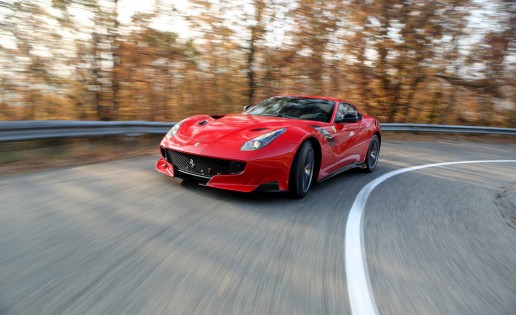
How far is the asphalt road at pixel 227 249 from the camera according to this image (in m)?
2.28

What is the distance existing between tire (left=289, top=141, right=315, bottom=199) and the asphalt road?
0.17 meters

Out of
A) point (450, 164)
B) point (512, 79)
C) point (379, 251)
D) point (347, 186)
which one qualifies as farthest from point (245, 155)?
point (512, 79)

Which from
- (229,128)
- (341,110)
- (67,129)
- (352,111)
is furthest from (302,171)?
(67,129)

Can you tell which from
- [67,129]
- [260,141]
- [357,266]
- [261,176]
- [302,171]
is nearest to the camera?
[357,266]

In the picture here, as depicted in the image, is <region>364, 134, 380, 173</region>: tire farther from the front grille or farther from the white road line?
the front grille

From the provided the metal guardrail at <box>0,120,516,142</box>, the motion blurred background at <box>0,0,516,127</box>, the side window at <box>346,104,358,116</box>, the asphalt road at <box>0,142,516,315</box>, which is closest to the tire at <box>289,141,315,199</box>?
the asphalt road at <box>0,142,516,315</box>

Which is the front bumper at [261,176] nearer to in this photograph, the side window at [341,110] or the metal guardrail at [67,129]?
the side window at [341,110]

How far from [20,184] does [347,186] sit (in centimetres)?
414

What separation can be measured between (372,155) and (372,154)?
0.02 metres

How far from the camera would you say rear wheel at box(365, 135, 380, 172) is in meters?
7.14

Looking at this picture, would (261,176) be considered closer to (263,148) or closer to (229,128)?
(263,148)

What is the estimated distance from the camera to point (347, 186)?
591 centimetres

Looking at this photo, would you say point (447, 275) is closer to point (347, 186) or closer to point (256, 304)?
point (256, 304)

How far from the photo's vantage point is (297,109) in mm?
5941
